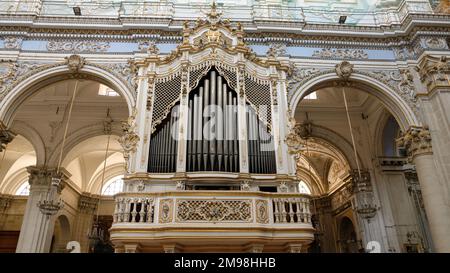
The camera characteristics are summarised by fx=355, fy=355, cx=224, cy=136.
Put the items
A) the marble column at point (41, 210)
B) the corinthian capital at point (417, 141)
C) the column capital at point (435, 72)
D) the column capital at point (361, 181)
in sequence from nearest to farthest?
the corinthian capital at point (417, 141) → the column capital at point (435, 72) → the marble column at point (41, 210) → the column capital at point (361, 181)

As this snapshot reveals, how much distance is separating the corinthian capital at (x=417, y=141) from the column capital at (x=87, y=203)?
1359 centimetres

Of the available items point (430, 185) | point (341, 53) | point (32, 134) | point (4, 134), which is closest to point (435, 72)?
point (341, 53)

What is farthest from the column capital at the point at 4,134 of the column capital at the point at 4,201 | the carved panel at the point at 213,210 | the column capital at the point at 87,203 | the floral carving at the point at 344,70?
the column capital at the point at 4,201

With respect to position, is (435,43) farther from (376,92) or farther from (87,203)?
(87,203)

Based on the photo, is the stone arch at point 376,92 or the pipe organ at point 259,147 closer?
the pipe organ at point 259,147

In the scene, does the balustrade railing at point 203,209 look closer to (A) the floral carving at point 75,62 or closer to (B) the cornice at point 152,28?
(A) the floral carving at point 75,62

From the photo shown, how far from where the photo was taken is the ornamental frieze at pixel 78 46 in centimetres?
1010

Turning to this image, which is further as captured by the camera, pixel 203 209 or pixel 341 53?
pixel 341 53

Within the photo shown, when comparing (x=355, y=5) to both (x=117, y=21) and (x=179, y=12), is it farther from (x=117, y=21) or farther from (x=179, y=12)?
(x=117, y=21)

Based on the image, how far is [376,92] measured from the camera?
10.2m

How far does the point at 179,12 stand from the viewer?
1121cm

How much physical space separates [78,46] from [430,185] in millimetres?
10143

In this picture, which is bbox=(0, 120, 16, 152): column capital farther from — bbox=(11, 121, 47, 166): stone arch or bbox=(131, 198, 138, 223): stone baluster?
bbox=(131, 198, 138, 223): stone baluster
